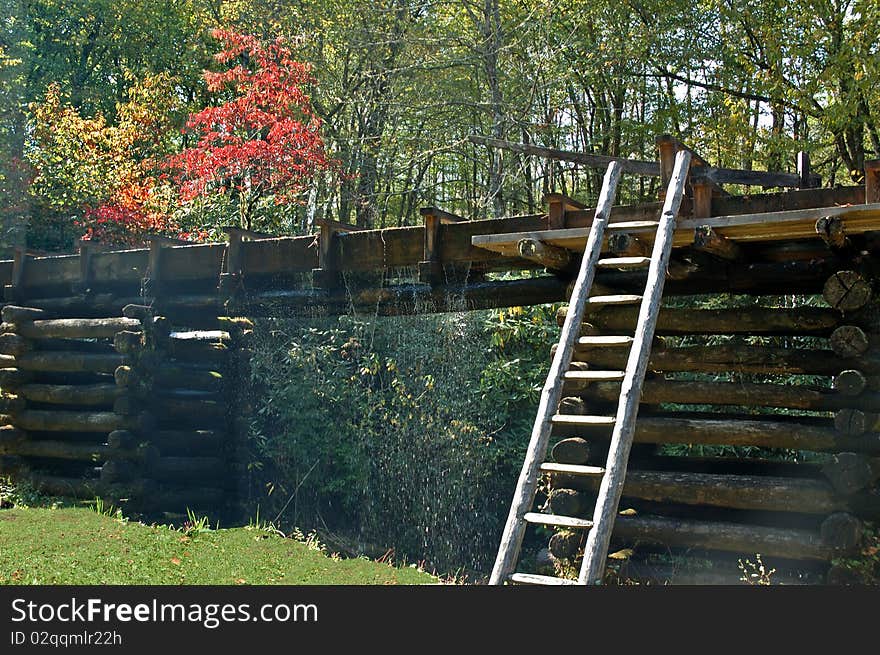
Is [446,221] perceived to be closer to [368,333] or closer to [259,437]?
[368,333]

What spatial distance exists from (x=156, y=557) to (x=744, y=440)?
210 inches

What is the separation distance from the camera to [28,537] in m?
→ 10.1

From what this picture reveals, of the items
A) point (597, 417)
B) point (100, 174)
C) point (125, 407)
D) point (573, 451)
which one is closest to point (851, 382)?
point (573, 451)

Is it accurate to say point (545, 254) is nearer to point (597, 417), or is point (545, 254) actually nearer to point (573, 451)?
point (573, 451)

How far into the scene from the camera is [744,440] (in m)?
8.41

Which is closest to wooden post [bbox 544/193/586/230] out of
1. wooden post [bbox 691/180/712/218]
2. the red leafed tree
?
wooden post [bbox 691/180/712/218]

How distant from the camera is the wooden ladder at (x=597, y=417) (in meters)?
6.42

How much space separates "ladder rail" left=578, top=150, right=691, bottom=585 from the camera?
6305 millimetres

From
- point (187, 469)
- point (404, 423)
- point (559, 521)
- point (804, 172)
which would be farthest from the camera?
point (404, 423)

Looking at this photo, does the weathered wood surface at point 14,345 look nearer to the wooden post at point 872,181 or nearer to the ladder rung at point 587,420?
the ladder rung at point 587,420

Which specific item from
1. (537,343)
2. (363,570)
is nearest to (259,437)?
(537,343)

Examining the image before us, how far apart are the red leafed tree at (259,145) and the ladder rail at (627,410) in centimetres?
1073

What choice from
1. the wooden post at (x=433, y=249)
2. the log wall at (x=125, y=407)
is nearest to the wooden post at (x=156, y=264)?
the log wall at (x=125, y=407)

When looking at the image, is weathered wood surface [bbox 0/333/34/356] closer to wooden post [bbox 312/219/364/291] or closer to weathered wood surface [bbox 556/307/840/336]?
wooden post [bbox 312/219/364/291]
